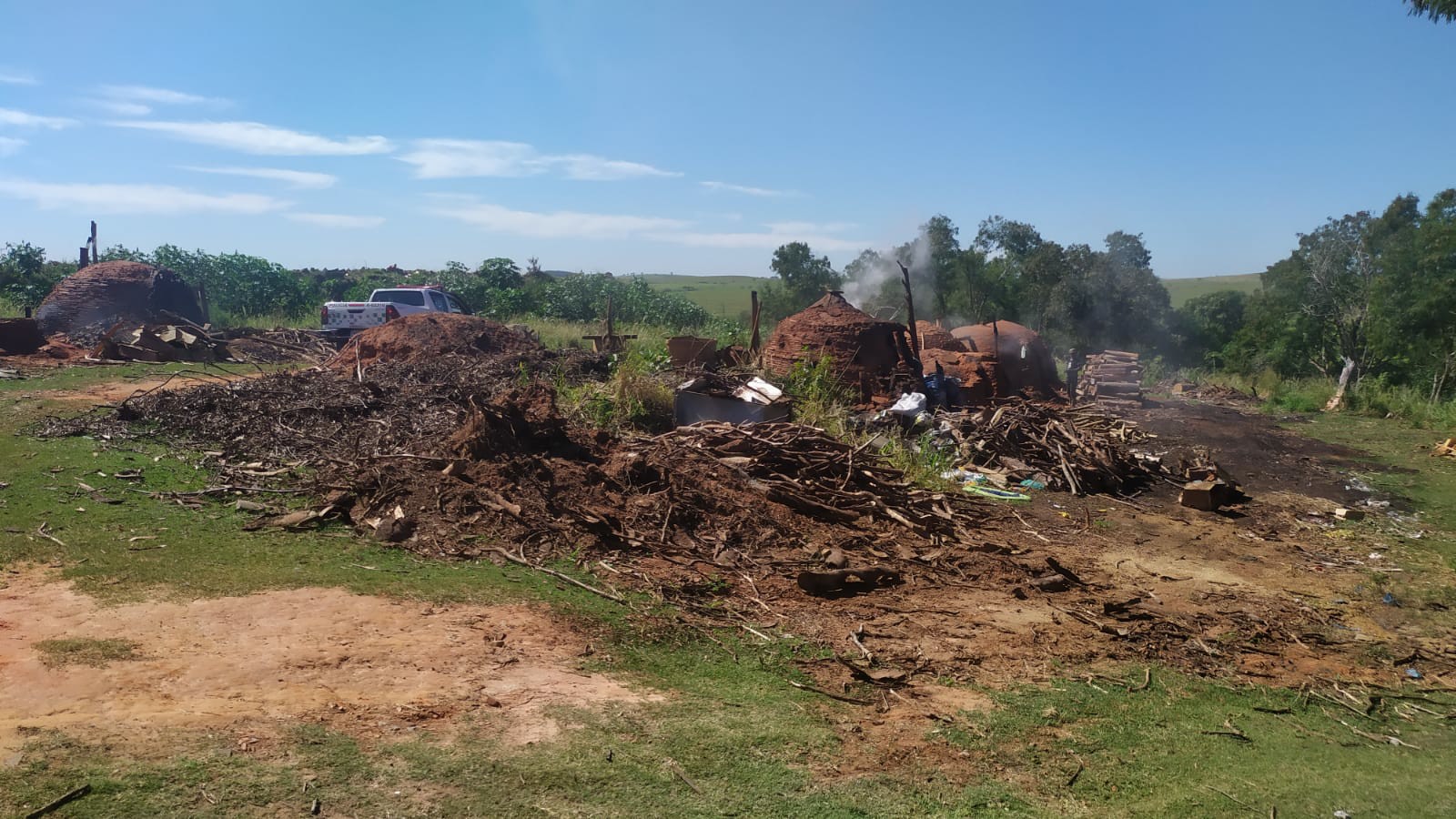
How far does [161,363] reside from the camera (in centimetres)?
1659

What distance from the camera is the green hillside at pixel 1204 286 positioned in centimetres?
9131

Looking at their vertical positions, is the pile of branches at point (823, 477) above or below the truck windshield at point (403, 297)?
below

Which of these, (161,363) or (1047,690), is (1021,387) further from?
(161,363)

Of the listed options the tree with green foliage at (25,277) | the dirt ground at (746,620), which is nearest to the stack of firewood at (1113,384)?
the dirt ground at (746,620)

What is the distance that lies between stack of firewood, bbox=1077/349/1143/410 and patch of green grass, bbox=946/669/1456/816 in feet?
60.4

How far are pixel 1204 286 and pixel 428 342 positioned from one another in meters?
Result: 112

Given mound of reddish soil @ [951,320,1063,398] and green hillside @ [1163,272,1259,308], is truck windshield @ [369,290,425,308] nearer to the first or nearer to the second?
mound of reddish soil @ [951,320,1063,398]

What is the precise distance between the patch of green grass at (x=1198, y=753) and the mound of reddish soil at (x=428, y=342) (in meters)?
11.1

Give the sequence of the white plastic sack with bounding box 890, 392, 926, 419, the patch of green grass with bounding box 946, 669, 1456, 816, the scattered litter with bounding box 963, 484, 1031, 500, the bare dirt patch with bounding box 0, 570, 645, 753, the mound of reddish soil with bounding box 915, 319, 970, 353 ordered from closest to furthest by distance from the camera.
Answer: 1. the bare dirt patch with bounding box 0, 570, 645, 753
2. the patch of green grass with bounding box 946, 669, 1456, 816
3. the scattered litter with bounding box 963, 484, 1031, 500
4. the white plastic sack with bounding box 890, 392, 926, 419
5. the mound of reddish soil with bounding box 915, 319, 970, 353

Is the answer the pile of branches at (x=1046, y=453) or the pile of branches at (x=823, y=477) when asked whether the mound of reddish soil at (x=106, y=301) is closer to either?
the pile of branches at (x=823, y=477)

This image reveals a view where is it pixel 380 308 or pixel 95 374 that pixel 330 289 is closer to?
pixel 380 308

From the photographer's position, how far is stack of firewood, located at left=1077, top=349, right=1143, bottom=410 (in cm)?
2352

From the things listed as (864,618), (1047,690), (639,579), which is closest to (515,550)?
(639,579)

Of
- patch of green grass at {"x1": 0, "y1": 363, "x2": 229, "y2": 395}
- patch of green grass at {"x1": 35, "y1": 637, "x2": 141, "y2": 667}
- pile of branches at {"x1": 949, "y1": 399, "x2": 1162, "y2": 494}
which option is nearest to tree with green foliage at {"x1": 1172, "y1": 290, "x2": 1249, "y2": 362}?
pile of branches at {"x1": 949, "y1": 399, "x2": 1162, "y2": 494}
